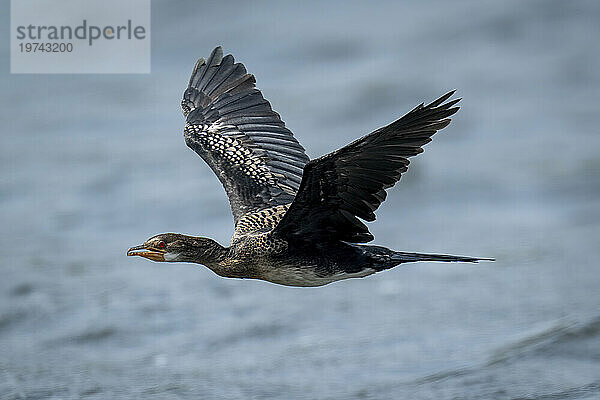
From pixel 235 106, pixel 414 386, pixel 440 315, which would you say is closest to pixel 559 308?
pixel 440 315

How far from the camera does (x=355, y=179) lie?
7.62 meters

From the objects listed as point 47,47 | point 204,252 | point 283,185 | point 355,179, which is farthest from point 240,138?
point 47,47

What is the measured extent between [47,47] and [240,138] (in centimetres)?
787

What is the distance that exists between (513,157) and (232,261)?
6.81 metres

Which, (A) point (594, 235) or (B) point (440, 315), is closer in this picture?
(B) point (440, 315)

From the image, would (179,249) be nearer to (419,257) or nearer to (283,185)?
(283,185)

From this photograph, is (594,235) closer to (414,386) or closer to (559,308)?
(559,308)

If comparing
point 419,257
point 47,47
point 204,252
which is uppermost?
point 47,47

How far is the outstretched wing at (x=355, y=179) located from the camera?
23.6 feet

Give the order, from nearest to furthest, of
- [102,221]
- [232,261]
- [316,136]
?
[232,261] < [102,221] < [316,136]

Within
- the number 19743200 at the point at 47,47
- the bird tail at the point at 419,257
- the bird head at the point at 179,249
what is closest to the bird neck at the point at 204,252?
the bird head at the point at 179,249

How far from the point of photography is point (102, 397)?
1139 cm

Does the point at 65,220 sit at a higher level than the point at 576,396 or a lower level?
higher

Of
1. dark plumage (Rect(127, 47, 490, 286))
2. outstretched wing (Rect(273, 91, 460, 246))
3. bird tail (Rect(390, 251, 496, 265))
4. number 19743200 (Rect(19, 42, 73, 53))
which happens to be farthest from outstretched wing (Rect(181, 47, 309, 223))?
number 19743200 (Rect(19, 42, 73, 53))
